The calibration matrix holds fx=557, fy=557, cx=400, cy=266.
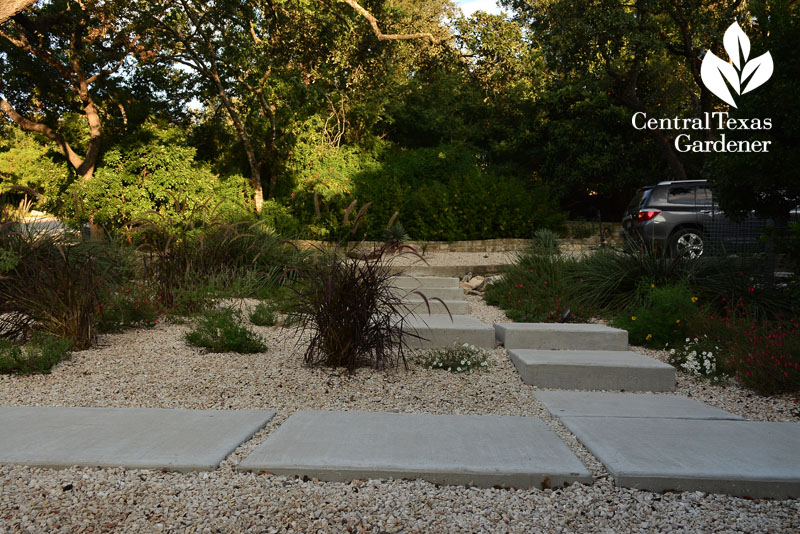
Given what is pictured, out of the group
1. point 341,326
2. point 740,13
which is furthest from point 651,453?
point 740,13

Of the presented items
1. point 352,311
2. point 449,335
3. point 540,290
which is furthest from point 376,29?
point 352,311

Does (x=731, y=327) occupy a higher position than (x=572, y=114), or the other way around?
(x=572, y=114)

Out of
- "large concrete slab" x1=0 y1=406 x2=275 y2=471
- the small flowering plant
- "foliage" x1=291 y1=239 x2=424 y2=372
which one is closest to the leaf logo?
the small flowering plant

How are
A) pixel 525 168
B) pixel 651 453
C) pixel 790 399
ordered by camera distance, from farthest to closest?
pixel 525 168 → pixel 790 399 → pixel 651 453

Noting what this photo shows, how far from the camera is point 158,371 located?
3.86m

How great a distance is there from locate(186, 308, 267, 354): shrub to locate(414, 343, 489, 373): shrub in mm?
1314

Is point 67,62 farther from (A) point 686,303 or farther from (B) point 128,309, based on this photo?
(A) point 686,303

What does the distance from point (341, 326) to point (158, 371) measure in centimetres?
132

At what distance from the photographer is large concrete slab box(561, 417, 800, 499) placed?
2.18 m

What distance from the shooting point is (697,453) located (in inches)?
95.6

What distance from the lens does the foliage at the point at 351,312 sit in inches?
146

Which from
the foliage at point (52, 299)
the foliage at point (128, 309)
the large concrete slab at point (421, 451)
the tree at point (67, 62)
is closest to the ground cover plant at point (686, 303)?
the large concrete slab at point (421, 451)

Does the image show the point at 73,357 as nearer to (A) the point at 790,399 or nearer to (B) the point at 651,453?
(B) the point at 651,453

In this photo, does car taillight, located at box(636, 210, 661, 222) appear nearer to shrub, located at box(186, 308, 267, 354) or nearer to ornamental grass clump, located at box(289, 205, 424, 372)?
ornamental grass clump, located at box(289, 205, 424, 372)
